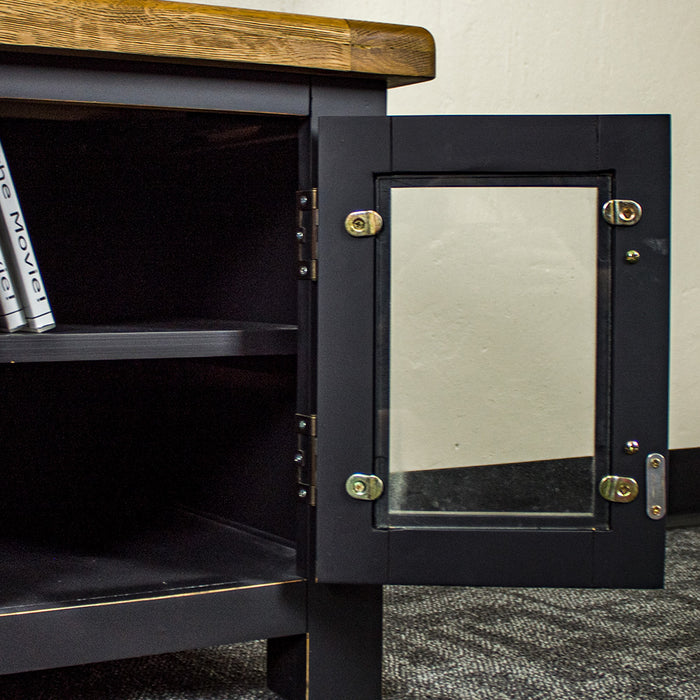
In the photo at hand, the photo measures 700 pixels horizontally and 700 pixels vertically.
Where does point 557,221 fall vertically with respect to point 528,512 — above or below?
above

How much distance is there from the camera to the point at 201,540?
117cm

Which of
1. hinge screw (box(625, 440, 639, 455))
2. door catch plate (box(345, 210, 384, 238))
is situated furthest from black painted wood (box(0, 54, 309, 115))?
hinge screw (box(625, 440, 639, 455))

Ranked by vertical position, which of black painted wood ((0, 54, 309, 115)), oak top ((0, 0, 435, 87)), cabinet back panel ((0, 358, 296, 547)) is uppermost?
oak top ((0, 0, 435, 87))

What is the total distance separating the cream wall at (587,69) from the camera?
1763 mm

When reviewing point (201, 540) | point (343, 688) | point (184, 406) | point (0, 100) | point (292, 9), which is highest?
point (292, 9)

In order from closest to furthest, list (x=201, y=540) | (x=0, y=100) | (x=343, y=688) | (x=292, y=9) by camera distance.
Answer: (x=0, y=100), (x=343, y=688), (x=201, y=540), (x=292, y=9)

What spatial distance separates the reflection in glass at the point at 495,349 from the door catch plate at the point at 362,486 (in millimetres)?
Answer: 20

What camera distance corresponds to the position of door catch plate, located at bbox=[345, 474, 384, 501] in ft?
3.10

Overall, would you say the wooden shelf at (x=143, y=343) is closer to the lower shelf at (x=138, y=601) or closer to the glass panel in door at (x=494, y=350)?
the glass panel in door at (x=494, y=350)

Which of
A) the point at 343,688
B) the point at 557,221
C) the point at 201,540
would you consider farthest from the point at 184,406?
the point at 557,221

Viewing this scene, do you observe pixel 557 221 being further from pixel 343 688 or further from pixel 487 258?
pixel 343 688

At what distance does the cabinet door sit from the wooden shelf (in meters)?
0.09

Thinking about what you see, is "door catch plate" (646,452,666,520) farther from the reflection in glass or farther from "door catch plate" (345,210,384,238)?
"door catch plate" (345,210,384,238)

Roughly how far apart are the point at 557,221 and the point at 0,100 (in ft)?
1.75
